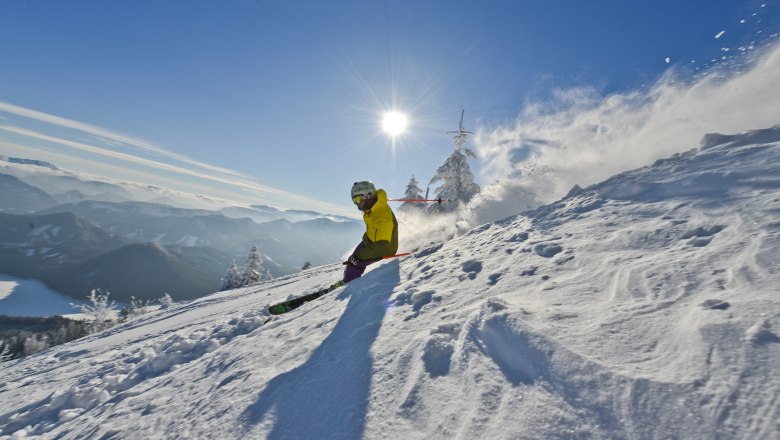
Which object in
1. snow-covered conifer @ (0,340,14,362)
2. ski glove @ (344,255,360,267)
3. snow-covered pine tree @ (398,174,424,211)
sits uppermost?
snow-covered pine tree @ (398,174,424,211)

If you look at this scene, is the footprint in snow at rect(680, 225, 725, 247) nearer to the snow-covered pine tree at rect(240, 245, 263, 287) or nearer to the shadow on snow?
the shadow on snow

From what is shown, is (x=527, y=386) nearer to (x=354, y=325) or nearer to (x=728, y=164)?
(x=354, y=325)

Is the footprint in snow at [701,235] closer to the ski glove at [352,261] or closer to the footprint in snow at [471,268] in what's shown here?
the footprint in snow at [471,268]

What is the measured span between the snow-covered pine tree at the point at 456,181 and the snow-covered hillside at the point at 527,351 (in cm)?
2170

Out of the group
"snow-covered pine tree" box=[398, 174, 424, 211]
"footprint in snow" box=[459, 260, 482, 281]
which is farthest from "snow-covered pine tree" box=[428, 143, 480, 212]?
"footprint in snow" box=[459, 260, 482, 281]

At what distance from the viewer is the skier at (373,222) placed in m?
8.44

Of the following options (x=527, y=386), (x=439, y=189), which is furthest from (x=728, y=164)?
(x=439, y=189)

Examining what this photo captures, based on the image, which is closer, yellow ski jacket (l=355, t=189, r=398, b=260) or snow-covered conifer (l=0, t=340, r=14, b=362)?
yellow ski jacket (l=355, t=189, r=398, b=260)

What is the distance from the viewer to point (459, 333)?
3471mm

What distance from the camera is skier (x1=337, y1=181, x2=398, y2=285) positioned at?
8.44 metres

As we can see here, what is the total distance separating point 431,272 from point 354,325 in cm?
211

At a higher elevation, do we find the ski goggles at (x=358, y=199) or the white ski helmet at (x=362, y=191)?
the white ski helmet at (x=362, y=191)

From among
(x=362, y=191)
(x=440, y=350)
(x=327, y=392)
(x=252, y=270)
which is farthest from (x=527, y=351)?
(x=252, y=270)

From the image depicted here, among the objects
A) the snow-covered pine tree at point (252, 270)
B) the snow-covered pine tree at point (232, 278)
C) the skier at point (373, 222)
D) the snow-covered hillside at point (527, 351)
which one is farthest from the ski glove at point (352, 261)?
the snow-covered pine tree at point (232, 278)
